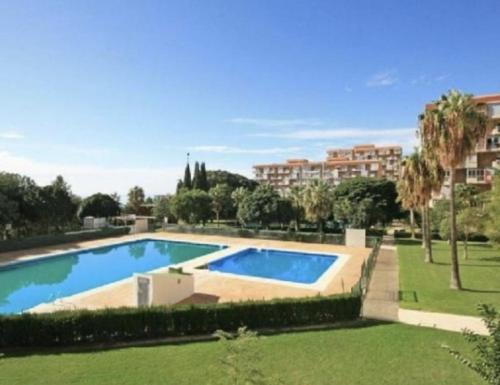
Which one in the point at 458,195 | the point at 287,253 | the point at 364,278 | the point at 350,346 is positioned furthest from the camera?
the point at 287,253

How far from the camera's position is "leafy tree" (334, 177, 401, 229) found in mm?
35750

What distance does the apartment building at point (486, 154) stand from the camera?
37.2 meters

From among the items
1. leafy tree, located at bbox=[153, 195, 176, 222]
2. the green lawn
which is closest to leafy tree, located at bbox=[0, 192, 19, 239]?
leafy tree, located at bbox=[153, 195, 176, 222]

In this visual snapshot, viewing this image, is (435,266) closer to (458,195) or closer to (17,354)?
(458,195)

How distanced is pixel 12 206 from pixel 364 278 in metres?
29.6

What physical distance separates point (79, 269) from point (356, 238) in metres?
22.7

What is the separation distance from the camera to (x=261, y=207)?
38.3 metres

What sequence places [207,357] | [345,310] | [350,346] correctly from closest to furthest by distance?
[207,357]
[350,346]
[345,310]

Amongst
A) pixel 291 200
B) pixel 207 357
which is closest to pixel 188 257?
pixel 291 200

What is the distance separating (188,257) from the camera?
30375mm

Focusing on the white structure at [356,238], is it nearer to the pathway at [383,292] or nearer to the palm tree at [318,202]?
the palm tree at [318,202]

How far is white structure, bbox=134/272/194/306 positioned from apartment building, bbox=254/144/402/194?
2589 inches

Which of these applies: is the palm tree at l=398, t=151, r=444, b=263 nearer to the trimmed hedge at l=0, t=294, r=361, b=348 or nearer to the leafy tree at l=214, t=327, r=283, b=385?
the trimmed hedge at l=0, t=294, r=361, b=348

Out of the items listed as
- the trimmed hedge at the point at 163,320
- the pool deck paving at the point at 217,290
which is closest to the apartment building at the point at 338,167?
the pool deck paving at the point at 217,290
